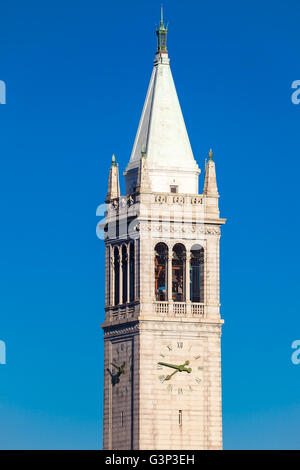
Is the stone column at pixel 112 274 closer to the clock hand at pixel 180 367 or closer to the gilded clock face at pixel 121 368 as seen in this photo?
the gilded clock face at pixel 121 368

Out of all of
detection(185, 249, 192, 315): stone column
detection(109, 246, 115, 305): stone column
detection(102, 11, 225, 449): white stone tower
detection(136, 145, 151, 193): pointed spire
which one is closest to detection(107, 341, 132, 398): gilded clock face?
detection(102, 11, 225, 449): white stone tower

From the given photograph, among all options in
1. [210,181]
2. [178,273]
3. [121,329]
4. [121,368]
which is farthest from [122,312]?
[210,181]

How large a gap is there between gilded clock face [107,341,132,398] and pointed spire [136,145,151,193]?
32.3 ft

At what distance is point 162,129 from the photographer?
177500 mm

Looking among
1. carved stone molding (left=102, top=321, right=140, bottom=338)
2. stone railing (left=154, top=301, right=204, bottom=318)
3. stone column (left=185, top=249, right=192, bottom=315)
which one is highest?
stone column (left=185, top=249, right=192, bottom=315)

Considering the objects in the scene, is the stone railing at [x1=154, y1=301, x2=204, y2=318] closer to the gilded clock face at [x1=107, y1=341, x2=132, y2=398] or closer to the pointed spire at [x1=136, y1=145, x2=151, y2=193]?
the gilded clock face at [x1=107, y1=341, x2=132, y2=398]

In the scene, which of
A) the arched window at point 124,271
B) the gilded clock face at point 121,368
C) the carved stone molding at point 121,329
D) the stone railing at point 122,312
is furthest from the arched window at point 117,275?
the gilded clock face at point 121,368

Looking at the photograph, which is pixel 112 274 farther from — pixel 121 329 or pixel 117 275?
pixel 121 329

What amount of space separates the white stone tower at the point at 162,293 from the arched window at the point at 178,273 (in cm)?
6

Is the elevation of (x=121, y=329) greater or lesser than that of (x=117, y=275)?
lesser

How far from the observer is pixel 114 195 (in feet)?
588

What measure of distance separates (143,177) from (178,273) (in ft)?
22.3

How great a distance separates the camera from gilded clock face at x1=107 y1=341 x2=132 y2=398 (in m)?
175
